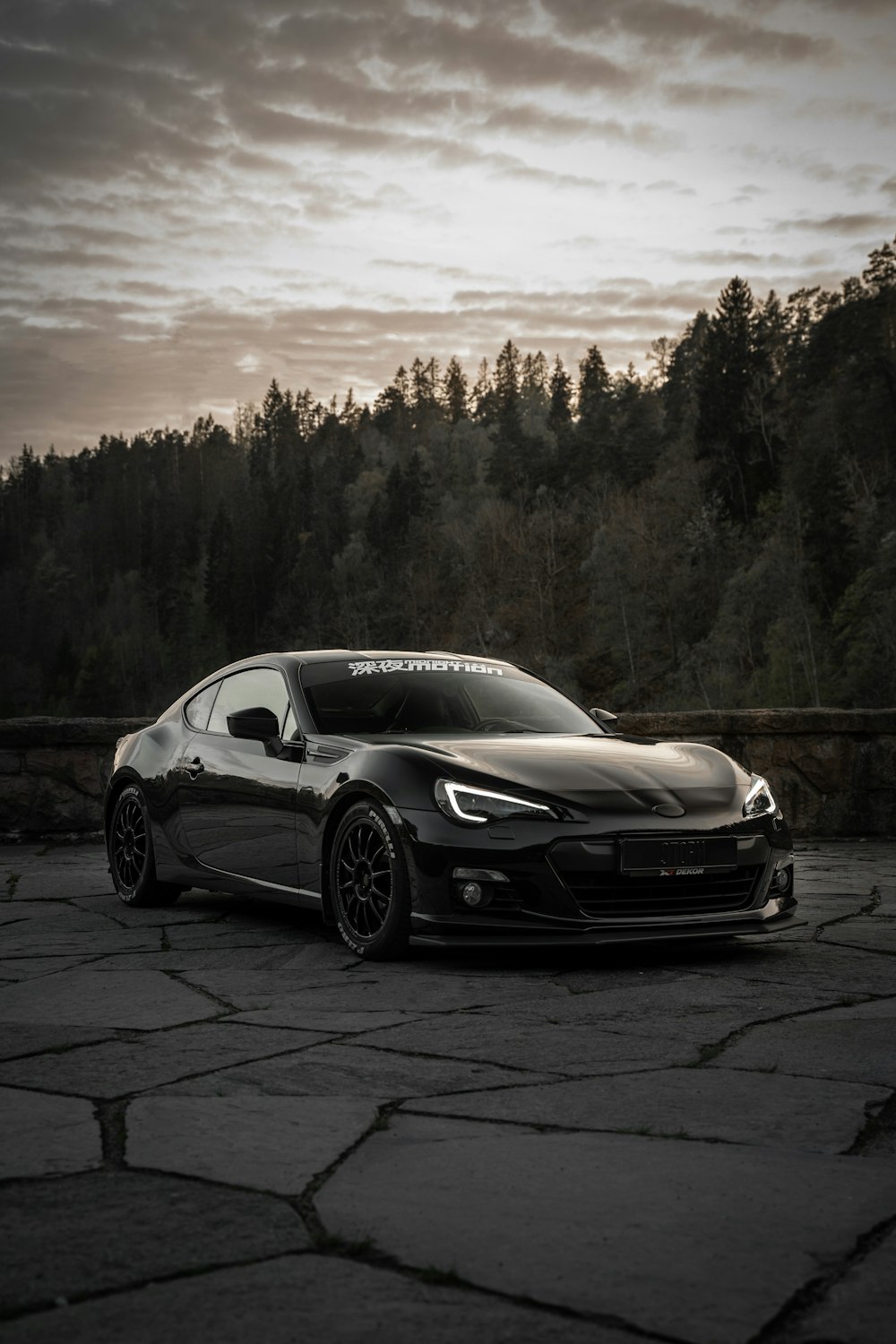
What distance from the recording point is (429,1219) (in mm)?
2455

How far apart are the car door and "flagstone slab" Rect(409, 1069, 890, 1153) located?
273 centimetres

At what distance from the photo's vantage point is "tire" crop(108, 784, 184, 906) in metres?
7.21

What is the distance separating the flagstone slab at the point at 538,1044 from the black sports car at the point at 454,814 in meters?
0.88

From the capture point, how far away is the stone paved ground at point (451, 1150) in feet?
6.88

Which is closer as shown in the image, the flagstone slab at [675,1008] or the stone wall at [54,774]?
the flagstone slab at [675,1008]

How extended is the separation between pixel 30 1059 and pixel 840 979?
8.82ft

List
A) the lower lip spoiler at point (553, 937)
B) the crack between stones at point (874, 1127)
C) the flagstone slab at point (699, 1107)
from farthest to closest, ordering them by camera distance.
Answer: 1. the lower lip spoiler at point (553, 937)
2. the flagstone slab at point (699, 1107)
3. the crack between stones at point (874, 1127)

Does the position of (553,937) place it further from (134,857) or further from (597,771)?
(134,857)

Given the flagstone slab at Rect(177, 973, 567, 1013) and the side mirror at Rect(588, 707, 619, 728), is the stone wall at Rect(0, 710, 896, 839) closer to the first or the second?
the side mirror at Rect(588, 707, 619, 728)

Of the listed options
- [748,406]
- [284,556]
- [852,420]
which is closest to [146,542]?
[284,556]

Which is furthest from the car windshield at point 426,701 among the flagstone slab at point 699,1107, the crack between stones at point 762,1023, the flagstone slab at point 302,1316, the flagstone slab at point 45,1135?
the flagstone slab at point 302,1316

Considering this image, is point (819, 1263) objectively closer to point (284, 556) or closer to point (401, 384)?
point (284, 556)

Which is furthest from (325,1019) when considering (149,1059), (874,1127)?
(874,1127)

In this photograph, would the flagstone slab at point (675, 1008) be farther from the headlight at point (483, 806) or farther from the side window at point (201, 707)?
the side window at point (201, 707)
